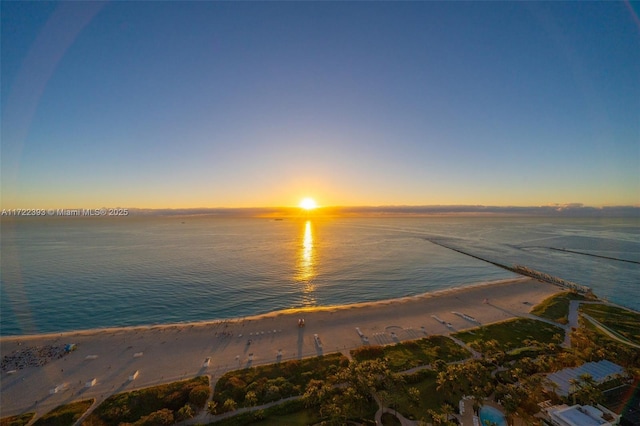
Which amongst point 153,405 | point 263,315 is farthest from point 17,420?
point 263,315

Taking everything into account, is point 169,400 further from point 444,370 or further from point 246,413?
point 444,370

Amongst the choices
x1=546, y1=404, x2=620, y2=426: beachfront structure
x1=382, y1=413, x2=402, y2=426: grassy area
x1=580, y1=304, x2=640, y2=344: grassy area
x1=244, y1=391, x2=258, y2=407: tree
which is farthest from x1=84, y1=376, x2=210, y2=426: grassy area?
x1=580, y1=304, x2=640, y2=344: grassy area

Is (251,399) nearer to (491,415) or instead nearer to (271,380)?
(271,380)

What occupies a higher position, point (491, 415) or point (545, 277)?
point (491, 415)

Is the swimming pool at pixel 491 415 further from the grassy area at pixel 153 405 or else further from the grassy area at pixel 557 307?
the grassy area at pixel 557 307

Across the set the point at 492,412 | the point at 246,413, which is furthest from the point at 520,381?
the point at 246,413

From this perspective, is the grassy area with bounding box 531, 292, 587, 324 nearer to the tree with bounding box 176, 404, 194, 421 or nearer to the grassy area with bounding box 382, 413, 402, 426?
the grassy area with bounding box 382, 413, 402, 426

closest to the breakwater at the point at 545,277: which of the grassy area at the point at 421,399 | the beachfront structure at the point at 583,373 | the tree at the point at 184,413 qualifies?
the beachfront structure at the point at 583,373
